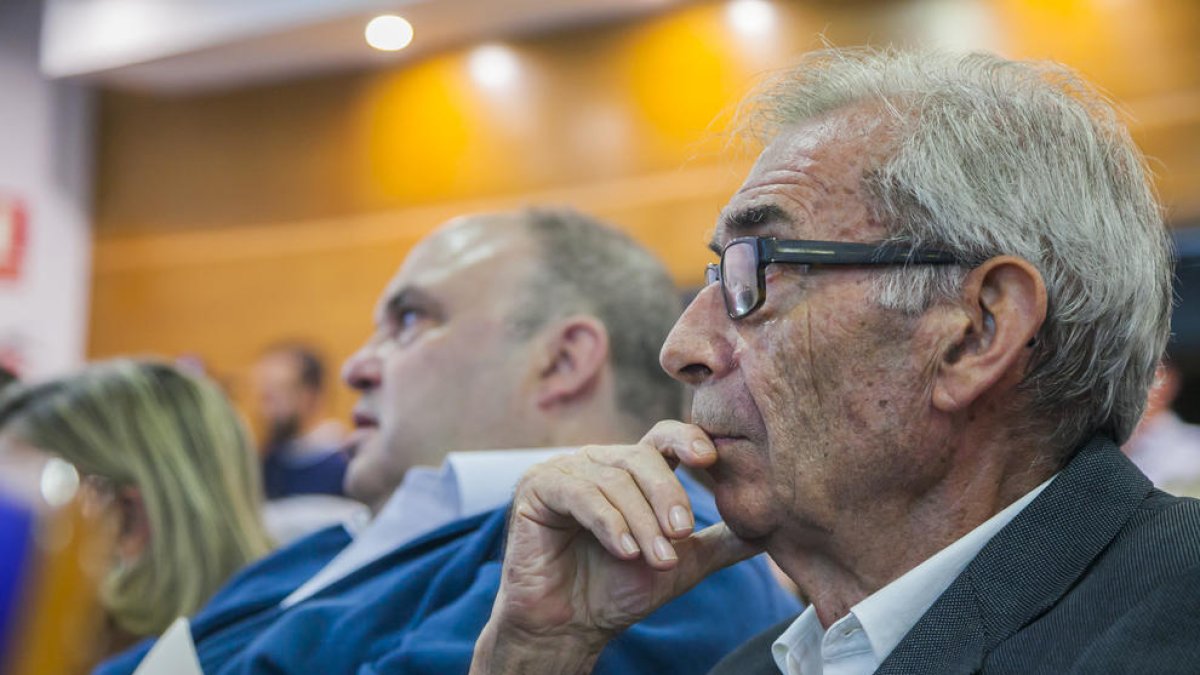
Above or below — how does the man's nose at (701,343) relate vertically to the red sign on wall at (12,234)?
below

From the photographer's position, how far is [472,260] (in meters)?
1.90

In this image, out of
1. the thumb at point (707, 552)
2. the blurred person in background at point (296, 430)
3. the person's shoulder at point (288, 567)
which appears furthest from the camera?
the blurred person in background at point (296, 430)

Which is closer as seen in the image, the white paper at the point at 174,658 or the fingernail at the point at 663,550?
the fingernail at the point at 663,550

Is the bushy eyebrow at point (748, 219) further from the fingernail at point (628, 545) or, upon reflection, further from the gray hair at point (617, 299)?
the gray hair at point (617, 299)

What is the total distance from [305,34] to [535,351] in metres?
4.02

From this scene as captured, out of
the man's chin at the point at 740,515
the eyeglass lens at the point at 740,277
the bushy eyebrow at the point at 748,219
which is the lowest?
the man's chin at the point at 740,515

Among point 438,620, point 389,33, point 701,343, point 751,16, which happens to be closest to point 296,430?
point 389,33

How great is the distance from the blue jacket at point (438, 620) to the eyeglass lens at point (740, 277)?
0.39 m

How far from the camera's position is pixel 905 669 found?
0.95 m

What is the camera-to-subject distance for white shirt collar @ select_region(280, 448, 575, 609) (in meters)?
1.61

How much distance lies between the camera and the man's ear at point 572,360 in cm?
179

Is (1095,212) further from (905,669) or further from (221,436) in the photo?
(221,436)

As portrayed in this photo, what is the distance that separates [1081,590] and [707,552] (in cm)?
38

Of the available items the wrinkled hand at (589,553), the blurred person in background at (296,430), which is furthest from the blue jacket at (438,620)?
the blurred person in background at (296,430)
